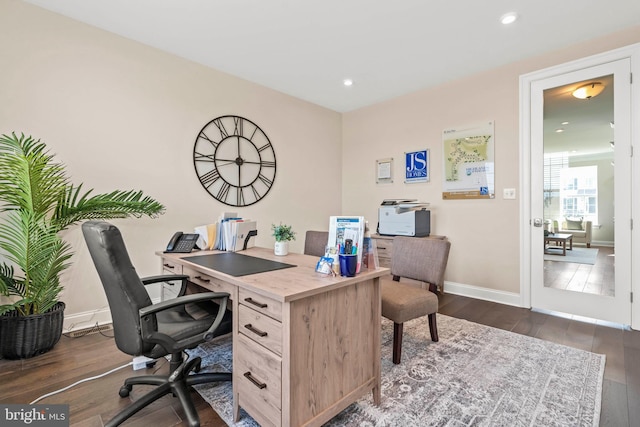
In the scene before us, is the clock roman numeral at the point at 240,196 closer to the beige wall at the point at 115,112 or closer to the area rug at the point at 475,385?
the beige wall at the point at 115,112

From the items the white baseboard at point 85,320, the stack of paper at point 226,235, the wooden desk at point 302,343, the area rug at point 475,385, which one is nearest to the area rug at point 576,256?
the area rug at point 475,385

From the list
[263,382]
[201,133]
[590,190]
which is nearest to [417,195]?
[590,190]

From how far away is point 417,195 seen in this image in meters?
3.91

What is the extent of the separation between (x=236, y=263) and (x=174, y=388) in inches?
28.0

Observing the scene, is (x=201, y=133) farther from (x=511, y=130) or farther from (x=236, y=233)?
(x=511, y=130)

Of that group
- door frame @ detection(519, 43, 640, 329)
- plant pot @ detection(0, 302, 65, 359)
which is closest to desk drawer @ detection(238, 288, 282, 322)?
plant pot @ detection(0, 302, 65, 359)

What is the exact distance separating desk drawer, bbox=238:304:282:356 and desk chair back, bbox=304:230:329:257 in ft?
4.17

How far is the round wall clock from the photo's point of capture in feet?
10.7

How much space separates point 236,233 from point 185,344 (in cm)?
113

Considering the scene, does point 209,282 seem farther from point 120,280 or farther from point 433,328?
point 433,328

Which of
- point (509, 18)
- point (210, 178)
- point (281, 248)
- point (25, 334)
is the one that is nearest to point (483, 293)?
point (281, 248)

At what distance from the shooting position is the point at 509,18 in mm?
2395

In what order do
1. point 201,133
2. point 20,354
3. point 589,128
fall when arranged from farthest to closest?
1. point 201,133
2. point 589,128
3. point 20,354

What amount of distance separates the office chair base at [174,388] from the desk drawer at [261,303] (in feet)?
1.71
